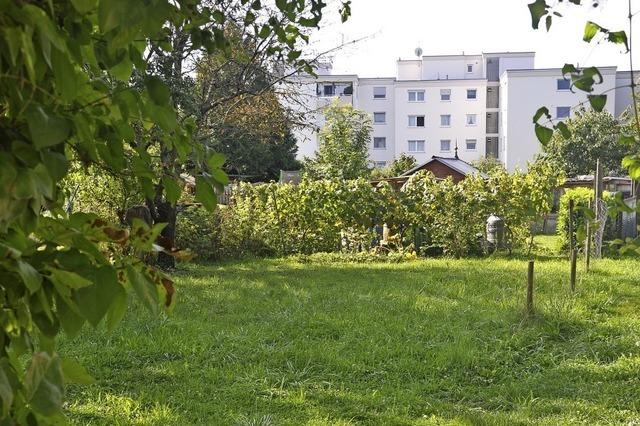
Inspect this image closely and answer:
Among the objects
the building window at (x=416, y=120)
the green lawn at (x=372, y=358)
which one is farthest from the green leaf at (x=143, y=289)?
the building window at (x=416, y=120)

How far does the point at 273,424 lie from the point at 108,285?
9.68 ft

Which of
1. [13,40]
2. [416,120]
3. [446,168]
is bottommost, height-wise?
[13,40]

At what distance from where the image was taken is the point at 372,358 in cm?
480

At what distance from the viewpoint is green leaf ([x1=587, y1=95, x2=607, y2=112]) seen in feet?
4.93

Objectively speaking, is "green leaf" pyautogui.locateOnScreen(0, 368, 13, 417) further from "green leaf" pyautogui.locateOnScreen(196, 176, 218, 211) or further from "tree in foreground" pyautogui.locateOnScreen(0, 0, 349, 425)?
"green leaf" pyautogui.locateOnScreen(196, 176, 218, 211)

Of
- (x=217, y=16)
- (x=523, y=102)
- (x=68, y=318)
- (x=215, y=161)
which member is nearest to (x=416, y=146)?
(x=523, y=102)

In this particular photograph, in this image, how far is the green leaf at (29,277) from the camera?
613 mm

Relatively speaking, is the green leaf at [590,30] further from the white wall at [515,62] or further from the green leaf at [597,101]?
the white wall at [515,62]

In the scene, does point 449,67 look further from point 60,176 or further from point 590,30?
point 60,176

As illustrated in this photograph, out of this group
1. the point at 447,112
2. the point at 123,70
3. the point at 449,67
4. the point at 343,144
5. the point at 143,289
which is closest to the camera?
the point at 143,289

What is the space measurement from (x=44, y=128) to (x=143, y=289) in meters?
0.24

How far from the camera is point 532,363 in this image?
477 cm

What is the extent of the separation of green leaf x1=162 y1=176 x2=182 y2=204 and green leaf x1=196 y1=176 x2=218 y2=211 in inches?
2.8

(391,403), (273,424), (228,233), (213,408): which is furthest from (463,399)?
(228,233)
